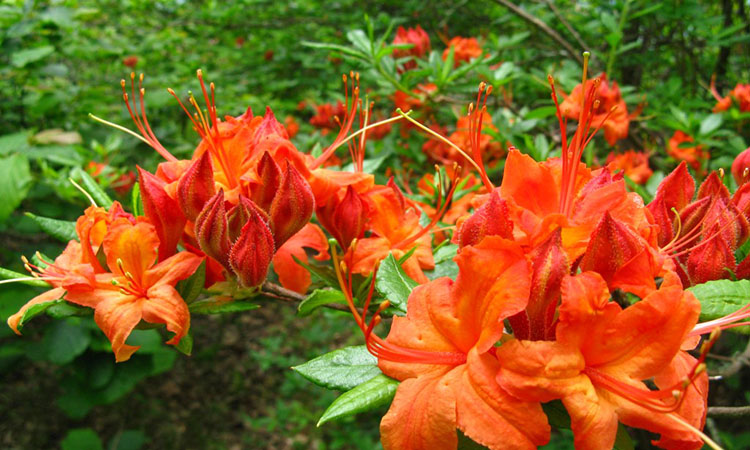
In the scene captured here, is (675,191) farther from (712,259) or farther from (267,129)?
(267,129)

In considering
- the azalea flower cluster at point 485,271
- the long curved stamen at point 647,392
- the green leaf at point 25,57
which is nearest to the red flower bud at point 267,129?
the azalea flower cluster at point 485,271

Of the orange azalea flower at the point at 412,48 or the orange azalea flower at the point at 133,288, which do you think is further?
the orange azalea flower at the point at 412,48

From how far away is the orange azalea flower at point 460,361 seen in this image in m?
0.61

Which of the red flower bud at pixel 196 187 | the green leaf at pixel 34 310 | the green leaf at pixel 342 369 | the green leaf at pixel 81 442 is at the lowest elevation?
the green leaf at pixel 81 442

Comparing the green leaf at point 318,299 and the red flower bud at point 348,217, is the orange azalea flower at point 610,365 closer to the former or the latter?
the green leaf at point 318,299

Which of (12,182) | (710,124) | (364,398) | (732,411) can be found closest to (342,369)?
(364,398)

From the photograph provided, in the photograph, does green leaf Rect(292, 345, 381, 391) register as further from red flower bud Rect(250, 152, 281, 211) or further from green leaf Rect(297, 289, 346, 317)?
red flower bud Rect(250, 152, 281, 211)

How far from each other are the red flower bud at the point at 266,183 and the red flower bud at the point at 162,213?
0.44 feet

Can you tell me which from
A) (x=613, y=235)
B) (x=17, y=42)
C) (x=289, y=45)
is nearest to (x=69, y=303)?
(x=613, y=235)

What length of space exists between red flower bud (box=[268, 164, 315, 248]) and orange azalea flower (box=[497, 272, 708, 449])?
18.3 inches

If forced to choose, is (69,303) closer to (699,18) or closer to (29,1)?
(29,1)

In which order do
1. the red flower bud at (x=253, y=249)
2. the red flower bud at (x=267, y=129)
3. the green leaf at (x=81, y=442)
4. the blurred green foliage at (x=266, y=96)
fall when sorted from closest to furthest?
1. the red flower bud at (x=253, y=249)
2. the red flower bud at (x=267, y=129)
3. the blurred green foliage at (x=266, y=96)
4. the green leaf at (x=81, y=442)

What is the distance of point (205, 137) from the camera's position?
99 cm

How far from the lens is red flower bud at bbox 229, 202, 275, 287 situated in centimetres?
90
